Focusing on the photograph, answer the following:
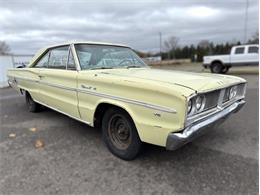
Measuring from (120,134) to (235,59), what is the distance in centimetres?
1511

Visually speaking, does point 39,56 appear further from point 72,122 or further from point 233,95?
point 233,95

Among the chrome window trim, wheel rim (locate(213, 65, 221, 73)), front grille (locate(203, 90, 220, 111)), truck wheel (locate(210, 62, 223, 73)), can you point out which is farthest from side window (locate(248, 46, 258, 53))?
the chrome window trim

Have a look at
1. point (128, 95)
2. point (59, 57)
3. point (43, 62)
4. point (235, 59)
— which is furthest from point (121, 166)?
point (235, 59)

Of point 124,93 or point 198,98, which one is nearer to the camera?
point 198,98

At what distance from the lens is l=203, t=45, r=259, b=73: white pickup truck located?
50.1ft

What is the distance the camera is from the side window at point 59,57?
4.03m

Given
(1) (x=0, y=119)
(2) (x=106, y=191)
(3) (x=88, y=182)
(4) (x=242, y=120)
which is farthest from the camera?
(1) (x=0, y=119)

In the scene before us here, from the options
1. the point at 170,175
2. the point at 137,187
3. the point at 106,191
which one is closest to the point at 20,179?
the point at 106,191

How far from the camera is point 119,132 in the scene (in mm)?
3232

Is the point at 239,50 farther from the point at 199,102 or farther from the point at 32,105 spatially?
the point at 199,102

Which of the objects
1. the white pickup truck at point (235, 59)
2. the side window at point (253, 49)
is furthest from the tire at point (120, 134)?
the side window at point (253, 49)

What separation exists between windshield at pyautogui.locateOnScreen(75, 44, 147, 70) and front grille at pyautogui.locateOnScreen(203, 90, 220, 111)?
1.82 m

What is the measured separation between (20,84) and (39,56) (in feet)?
4.07

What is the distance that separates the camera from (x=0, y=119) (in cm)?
540
